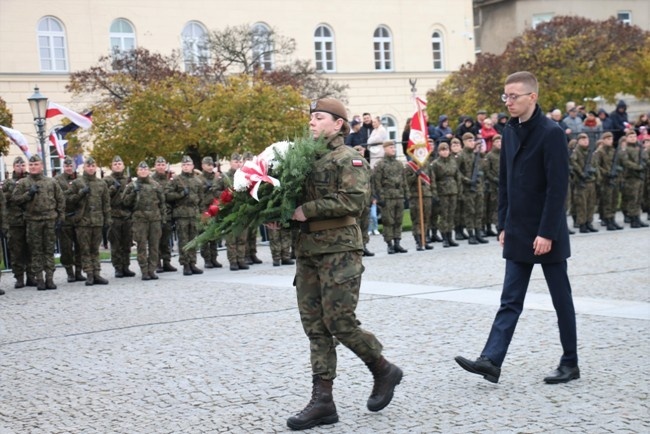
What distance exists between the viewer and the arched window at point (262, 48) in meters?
42.1

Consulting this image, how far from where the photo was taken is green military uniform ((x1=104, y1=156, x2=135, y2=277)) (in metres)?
17.8

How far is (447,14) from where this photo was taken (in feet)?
176

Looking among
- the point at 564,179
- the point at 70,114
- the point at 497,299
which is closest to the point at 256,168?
the point at 564,179

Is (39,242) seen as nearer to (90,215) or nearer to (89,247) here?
(89,247)

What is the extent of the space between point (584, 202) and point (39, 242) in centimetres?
1157

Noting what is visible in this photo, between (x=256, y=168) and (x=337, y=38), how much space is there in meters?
44.4

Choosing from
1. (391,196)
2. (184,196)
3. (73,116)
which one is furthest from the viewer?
(73,116)

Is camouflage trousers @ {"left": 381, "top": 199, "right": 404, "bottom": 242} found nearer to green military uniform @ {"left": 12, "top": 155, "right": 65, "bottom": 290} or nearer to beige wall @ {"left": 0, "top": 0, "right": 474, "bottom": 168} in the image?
green military uniform @ {"left": 12, "top": 155, "right": 65, "bottom": 290}

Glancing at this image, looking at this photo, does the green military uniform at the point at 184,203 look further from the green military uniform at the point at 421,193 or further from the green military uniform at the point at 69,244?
the green military uniform at the point at 421,193

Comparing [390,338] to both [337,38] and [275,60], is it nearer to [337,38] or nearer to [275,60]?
[275,60]

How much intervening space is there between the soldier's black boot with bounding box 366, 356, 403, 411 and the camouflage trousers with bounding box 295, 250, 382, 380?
0.07 meters

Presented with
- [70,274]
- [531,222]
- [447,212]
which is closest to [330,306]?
[531,222]

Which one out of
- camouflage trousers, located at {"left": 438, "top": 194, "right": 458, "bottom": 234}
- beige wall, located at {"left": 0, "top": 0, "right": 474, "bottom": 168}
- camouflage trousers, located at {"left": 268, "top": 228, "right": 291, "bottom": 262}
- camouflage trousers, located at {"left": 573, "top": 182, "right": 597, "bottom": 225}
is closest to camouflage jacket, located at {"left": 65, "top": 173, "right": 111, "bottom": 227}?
camouflage trousers, located at {"left": 268, "top": 228, "right": 291, "bottom": 262}

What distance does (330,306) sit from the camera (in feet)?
21.9
